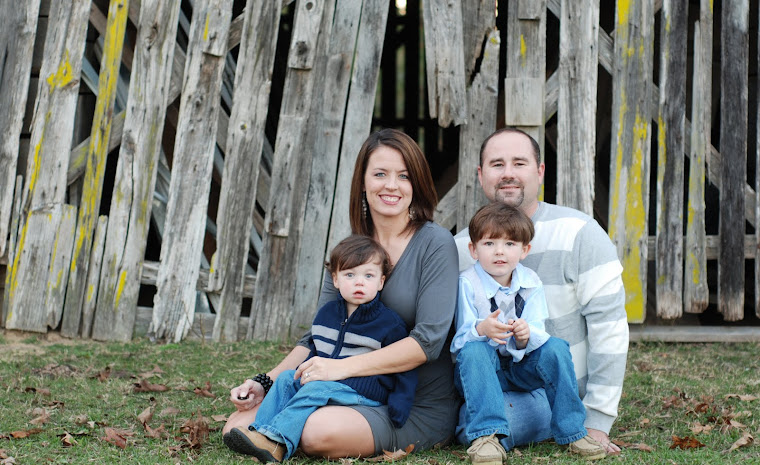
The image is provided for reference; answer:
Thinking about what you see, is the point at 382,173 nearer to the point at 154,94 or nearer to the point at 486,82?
the point at 486,82

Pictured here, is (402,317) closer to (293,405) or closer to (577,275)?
(293,405)

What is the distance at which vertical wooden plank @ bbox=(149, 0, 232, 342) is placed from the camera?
5.21m

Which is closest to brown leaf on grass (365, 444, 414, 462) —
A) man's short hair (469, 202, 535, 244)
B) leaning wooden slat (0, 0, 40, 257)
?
man's short hair (469, 202, 535, 244)

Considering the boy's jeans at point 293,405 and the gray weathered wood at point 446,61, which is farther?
the gray weathered wood at point 446,61

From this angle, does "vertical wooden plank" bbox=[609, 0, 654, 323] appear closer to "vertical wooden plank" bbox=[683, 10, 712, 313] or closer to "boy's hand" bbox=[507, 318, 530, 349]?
"vertical wooden plank" bbox=[683, 10, 712, 313]

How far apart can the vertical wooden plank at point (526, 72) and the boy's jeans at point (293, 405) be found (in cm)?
261

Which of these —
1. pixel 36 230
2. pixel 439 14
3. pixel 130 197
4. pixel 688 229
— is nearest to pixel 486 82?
pixel 439 14

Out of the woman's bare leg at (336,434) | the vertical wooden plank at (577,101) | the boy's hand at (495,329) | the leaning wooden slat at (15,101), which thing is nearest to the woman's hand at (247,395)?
the woman's bare leg at (336,434)

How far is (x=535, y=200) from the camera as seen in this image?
356cm

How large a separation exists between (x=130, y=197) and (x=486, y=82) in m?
2.43

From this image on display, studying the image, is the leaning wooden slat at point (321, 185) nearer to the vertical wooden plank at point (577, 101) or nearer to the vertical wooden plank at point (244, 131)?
the vertical wooden plank at point (244, 131)

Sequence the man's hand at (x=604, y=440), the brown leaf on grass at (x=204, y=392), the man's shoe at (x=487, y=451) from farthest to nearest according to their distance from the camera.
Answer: the brown leaf on grass at (x=204, y=392) < the man's hand at (x=604, y=440) < the man's shoe at (x=487, y=451)

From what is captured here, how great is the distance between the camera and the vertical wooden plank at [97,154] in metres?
5.21

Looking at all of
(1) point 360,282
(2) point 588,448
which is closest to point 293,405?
(1) point 360,282
